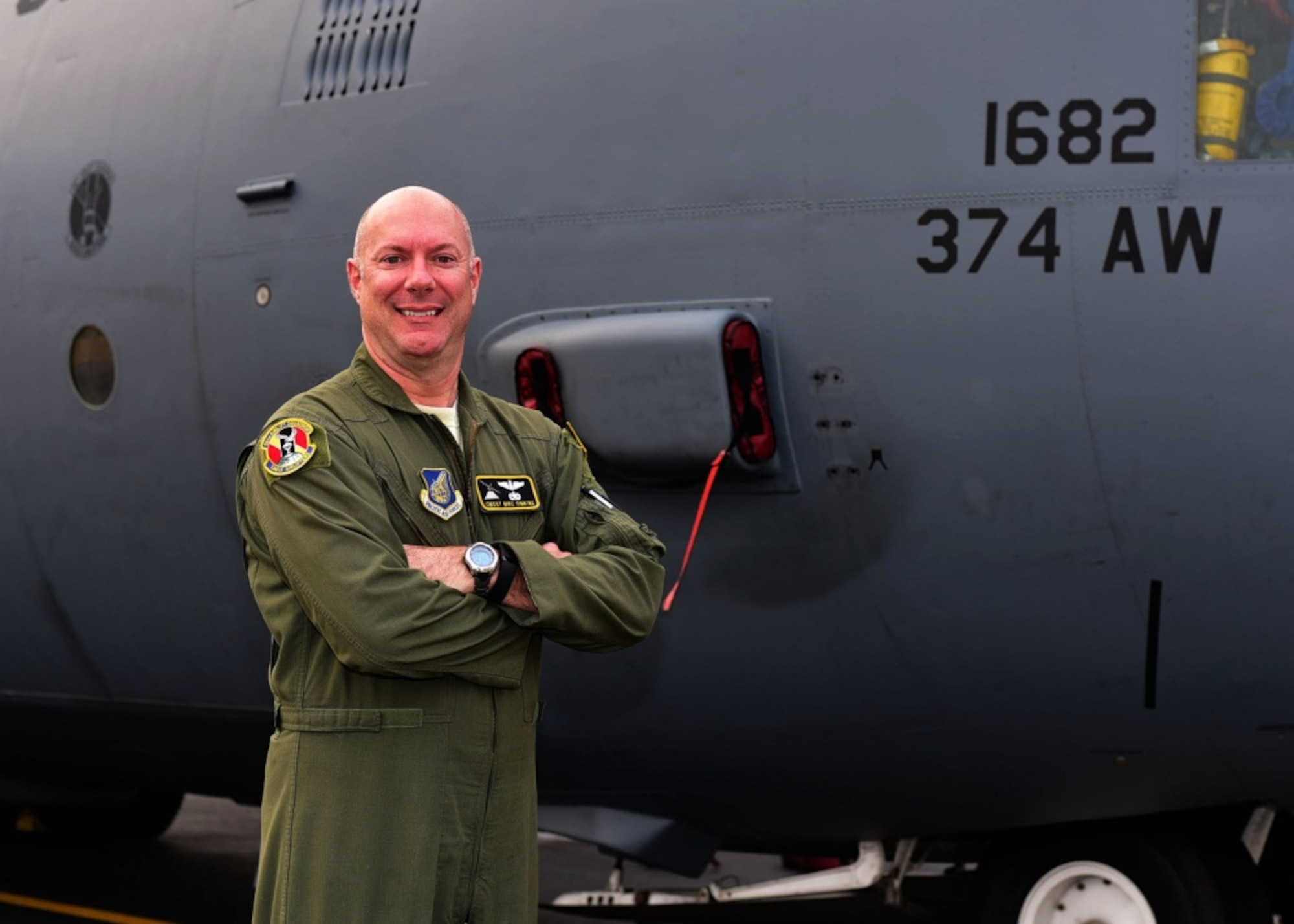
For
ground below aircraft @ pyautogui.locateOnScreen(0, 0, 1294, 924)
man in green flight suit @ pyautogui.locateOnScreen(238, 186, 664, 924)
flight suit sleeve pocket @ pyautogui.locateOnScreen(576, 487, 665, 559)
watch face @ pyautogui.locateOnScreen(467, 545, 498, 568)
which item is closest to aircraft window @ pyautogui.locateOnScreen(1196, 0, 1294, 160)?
ground below aircraft @ pyautogui.locateOnScreen(0, 0, 1294, 924)

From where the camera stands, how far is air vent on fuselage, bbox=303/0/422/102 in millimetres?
5168

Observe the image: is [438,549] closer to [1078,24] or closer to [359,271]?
[359,271]

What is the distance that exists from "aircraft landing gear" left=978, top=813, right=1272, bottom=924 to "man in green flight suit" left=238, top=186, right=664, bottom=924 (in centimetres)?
224

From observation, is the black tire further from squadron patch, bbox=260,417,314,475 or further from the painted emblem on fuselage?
the painted emblem on fuselage

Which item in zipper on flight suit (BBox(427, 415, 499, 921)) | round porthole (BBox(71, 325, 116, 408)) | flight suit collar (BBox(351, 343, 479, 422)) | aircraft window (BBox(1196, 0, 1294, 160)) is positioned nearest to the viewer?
zipper on flight suit (BBox(427, 415, 499, 921))

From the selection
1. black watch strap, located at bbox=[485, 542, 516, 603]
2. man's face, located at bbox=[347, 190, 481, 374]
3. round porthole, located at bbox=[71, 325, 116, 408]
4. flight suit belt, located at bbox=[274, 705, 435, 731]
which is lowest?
flight suit belt, located at bbox=[274, 705, 435, 731]

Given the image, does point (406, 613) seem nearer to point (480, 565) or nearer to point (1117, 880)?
point (480, 565)

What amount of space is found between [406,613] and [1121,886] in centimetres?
280

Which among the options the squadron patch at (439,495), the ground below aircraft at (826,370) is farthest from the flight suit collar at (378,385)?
the ground below aircraft at (826,370)

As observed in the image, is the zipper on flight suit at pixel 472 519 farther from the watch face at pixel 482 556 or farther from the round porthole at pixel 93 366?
the round porthole at pixel 93 366

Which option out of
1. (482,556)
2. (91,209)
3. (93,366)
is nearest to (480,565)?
(482,556)

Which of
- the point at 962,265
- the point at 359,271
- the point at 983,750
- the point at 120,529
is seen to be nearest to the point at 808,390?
the point at 962,265

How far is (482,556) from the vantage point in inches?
119

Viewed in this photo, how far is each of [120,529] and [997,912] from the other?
313 cm
